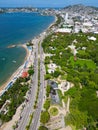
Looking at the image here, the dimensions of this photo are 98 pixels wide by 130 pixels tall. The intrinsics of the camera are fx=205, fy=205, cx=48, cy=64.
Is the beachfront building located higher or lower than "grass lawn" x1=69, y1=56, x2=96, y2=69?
higher

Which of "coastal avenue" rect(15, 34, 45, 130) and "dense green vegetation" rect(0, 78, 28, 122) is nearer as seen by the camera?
"coastal avenue" rect(15, 34, 45, 130)

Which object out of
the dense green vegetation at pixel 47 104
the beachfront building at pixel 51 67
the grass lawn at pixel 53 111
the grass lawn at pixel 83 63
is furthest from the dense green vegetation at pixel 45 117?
the grass lawn at pixel 83 63

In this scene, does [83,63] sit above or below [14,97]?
below

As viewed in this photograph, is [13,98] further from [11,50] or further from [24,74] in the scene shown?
[11,50]

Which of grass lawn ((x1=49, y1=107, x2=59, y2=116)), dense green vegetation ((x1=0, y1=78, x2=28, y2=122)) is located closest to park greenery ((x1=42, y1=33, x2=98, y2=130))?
grass lawn ((x1=49, y1=107, x2=59, y2=116))

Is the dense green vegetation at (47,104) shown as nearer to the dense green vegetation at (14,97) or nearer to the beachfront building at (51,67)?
the dense green vegetation at (14,97)

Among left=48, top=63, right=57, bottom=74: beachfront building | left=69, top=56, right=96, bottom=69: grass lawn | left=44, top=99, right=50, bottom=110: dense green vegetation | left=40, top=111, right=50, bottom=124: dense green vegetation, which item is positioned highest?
left=40, top=111, right=50, bottom=124: dense green vegetation

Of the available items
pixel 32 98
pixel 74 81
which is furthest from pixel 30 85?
pixel 74 81

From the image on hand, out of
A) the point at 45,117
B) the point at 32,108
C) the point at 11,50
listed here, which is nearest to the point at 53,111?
the point at 45,117

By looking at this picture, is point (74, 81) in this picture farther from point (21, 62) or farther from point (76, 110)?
point (21, 62)

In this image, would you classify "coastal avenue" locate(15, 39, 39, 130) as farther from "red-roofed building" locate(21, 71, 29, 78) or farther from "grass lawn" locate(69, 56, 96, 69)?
"grass lawn" locate(69, 56, 96, 69)

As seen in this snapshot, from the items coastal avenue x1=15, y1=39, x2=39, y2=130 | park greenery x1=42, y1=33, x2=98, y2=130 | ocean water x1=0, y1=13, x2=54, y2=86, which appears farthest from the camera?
ocean water x1=0, y1=13, x2=54, y2=86
